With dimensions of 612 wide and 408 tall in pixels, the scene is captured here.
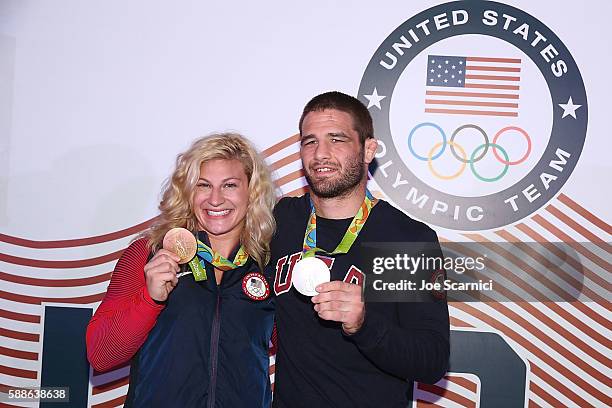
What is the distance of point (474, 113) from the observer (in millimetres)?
2975

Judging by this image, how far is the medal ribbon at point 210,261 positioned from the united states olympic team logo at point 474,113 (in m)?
1.03

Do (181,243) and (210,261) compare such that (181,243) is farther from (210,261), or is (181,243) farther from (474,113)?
(474,113)

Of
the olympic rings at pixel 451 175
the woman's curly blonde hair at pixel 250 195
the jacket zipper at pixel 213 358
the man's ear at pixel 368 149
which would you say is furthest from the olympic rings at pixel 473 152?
the jacket zipper at pixel 213 358

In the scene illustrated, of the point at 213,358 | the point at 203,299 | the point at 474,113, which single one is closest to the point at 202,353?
the point at 213,358

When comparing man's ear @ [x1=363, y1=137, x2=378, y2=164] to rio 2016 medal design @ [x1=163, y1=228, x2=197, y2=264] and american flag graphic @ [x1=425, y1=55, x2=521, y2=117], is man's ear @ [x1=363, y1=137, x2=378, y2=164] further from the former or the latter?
rio 2016 medal design @ [x1=163, y1=228, x2=197, y2=264]

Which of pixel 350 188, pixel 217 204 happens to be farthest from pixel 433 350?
pixel 217 204

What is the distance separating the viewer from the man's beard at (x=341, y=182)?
2291 millimetres

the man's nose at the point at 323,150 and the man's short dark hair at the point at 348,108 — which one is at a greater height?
the man's short dark hair at the point at 348,108

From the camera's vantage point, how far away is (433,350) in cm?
201

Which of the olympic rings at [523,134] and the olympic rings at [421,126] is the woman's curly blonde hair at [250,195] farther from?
the olympic rings at [523,134]

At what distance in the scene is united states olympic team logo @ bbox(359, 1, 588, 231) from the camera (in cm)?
294

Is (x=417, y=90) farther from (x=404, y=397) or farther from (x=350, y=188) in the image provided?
(x=404, y=397)

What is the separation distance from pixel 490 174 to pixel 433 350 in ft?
4.03

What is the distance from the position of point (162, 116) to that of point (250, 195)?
101cm
